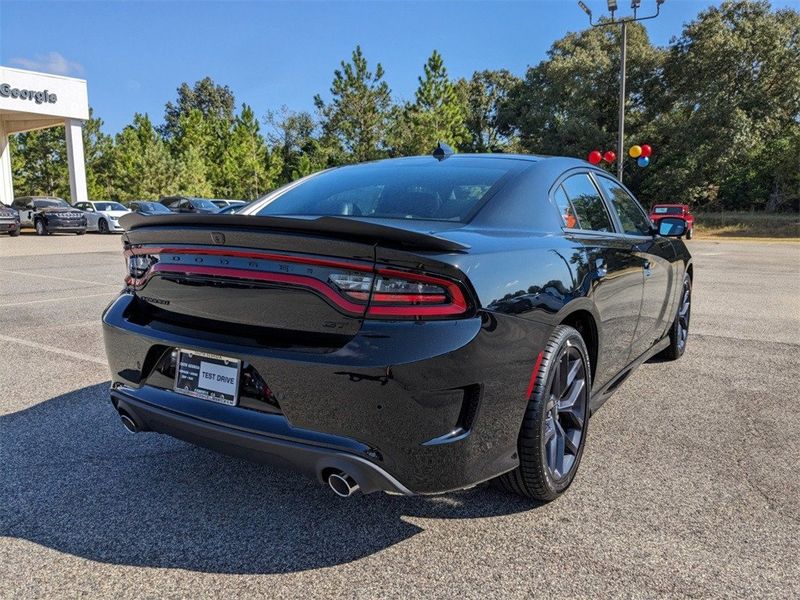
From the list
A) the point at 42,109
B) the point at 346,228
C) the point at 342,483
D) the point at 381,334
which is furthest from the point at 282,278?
the point at 42,109

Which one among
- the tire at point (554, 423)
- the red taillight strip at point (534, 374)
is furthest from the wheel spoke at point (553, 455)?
the red taillight strip at point (534, 374)

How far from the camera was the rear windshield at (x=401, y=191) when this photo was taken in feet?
9.09

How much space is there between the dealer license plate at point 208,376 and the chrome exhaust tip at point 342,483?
1.54 feet

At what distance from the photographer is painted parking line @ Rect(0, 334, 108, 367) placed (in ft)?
16.4

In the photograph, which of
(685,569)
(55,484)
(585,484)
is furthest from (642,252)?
(55,484)

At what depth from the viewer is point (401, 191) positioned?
3.00 m

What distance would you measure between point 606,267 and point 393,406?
5.28 feet

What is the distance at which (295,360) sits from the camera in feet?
6.86

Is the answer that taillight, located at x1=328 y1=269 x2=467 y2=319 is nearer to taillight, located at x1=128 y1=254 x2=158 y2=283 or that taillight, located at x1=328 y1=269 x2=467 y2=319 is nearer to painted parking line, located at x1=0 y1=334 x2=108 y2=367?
taillight, located at x1=128 y1=254 x2=158 y2=283

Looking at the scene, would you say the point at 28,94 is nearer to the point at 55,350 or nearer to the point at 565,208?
the point at 55,350

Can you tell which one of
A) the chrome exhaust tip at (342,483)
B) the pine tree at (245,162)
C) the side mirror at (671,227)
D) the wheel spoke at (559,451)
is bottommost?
the wheel spoke at (559,451)

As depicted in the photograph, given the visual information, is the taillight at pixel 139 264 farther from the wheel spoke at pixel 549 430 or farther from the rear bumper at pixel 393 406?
the wheel spoke at pixel 549 430

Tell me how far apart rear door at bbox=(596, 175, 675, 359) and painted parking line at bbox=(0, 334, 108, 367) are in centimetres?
394

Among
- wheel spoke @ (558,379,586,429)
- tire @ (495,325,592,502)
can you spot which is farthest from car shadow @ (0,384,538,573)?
wheel spoke @ (558,379,586,429)
